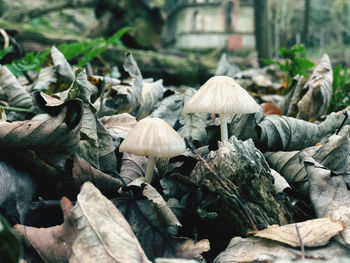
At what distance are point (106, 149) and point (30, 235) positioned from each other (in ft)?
1.93

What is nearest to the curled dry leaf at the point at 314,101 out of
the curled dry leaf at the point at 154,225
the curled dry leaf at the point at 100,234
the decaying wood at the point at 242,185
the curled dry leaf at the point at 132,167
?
the decaying wood at the point at 242,185

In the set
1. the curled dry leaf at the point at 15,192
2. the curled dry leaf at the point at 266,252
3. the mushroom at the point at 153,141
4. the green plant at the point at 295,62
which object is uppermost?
the green plant at the point at 295,62

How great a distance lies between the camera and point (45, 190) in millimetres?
1490

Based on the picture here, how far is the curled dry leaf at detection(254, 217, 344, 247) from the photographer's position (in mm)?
1181

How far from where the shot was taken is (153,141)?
4.88 ft

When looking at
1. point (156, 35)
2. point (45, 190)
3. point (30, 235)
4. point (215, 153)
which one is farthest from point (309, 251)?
point (156, 35)

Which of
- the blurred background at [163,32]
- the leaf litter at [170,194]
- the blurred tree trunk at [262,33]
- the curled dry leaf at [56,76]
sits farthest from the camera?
the blurred tree trunk at [262,33]

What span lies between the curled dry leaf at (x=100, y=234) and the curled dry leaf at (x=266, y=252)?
1.15 feet

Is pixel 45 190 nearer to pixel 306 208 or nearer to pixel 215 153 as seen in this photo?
pixel 215 153

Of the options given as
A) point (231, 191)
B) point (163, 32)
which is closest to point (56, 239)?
point (231, 191)

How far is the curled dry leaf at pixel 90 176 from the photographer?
142 centimetres

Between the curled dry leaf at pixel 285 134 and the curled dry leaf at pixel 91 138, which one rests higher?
the curled dry leaf at pixel 91 138

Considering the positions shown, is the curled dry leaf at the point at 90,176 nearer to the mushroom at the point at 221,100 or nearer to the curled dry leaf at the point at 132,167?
the curled dry leaf at the point at 132,167

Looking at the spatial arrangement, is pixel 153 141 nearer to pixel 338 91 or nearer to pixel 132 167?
pixel 132 167
